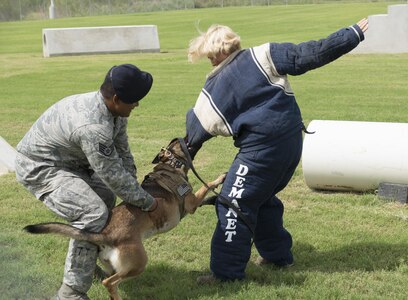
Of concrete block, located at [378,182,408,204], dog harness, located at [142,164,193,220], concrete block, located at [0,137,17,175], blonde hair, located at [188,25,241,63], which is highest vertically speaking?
blonde hair, located at [188,25,241,63]

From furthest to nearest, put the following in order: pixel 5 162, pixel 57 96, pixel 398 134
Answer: pixel 57 96, pixel 5 162, pixel 398 134

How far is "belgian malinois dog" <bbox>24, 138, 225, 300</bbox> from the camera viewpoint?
409 centimetres

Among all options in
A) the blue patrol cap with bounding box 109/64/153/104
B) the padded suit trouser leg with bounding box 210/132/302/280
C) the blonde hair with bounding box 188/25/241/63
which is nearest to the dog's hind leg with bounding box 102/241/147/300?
the padded suit trouser leg with bounding box 210/132/302/280

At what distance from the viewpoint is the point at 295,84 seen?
15312mm

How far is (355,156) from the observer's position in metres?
6.59

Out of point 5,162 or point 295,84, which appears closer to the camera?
point 5,162

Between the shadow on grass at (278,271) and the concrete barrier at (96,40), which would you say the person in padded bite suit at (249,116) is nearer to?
the shadow on grass at (278,271)

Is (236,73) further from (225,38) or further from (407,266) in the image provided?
(407,266)

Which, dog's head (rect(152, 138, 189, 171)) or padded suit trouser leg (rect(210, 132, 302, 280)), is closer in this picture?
padded suit trouser leg (rect(210, 132, 302, 280))

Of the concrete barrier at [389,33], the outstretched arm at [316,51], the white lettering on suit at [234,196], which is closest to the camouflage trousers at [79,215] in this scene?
the white lettering on suit at [234,196]

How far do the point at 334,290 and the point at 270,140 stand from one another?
1.13 meters

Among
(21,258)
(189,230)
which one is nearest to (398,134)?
(189,230)

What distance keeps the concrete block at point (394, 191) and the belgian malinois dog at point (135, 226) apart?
8.66 ft

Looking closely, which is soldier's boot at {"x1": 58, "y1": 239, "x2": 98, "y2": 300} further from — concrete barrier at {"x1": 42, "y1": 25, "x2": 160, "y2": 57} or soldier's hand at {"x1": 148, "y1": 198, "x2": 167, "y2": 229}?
concrete barrier at {"x1": 42, "y1": 25, "x2": 160, "y2": 57}
